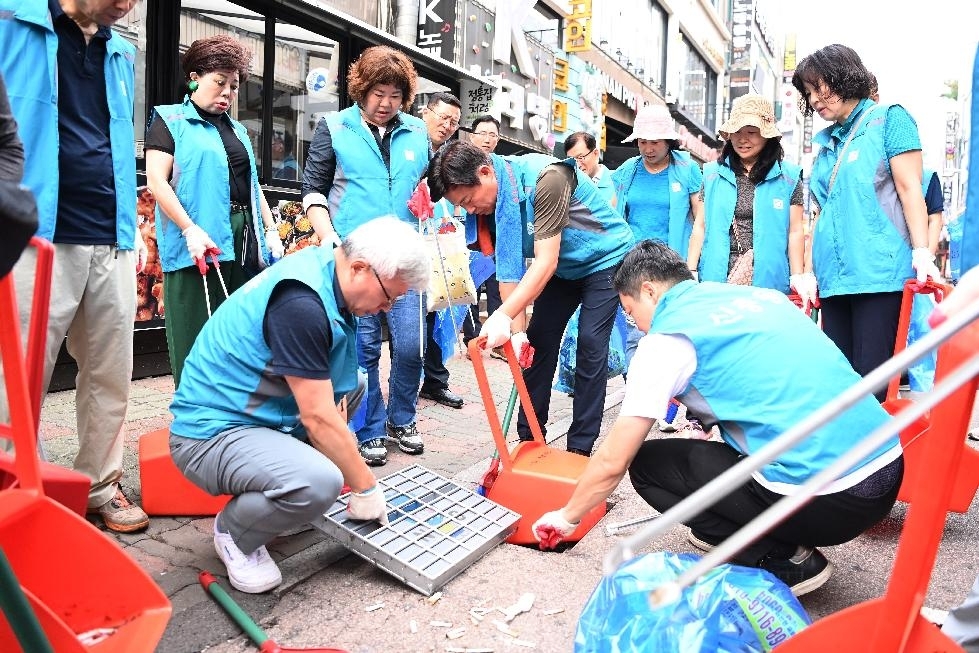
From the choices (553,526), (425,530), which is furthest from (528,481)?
(553,526)

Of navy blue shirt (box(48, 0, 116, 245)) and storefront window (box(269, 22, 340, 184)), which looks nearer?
navy blue shirt (box(48, 0, 116, 245))

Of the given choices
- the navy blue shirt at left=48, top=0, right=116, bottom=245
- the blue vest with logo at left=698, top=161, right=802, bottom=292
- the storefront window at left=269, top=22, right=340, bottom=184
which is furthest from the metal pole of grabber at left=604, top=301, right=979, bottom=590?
the storefront window at left=269, top=22, right=340, bottom=184

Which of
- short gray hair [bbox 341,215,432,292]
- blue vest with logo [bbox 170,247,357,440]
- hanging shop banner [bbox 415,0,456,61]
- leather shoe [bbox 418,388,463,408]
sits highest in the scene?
hanging shop banner [bbox 415,0,456,61]

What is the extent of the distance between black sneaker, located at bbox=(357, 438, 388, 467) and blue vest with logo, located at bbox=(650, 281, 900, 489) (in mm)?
1870

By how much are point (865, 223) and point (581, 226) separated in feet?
3.83

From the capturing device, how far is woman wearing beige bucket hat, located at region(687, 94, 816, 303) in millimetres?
3957

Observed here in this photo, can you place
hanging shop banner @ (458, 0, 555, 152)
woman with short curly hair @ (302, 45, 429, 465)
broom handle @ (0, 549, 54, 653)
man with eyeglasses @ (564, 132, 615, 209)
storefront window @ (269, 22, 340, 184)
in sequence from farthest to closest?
hanging shop banner @ (458, 0, 555, 152)
storefront window @ (269, 22, 340, 184)
man with eyeglasses @ (564, 132, 615, 209)
woman with short curly hair @ (302, 45, 429, 465)
broom handle @ (0, 549, 54, 653)

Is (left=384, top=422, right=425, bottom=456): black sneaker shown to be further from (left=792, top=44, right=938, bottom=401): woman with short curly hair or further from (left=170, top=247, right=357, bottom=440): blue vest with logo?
(left=792, top=44, right=938, bottom=401): woman with short curly hair

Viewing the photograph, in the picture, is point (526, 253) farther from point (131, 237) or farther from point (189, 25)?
point (189, 25)

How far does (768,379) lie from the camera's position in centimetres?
202

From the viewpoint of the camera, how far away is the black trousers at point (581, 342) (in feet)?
11.5

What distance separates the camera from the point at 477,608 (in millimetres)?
2289

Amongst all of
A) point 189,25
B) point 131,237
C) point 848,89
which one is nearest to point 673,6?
point 189,25

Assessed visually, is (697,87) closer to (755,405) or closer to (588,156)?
(588,156)
